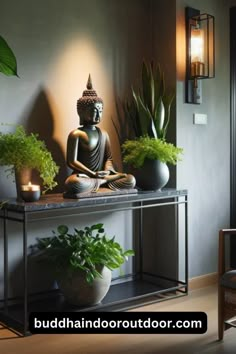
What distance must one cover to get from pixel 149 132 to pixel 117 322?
1321 millimetres

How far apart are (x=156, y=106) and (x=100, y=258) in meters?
1.15

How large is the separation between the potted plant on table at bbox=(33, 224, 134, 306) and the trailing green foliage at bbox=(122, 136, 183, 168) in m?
0.60

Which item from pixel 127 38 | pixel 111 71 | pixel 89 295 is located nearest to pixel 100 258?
pixel 89 295

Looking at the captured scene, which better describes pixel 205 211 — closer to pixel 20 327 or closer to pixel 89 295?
pixel 89 295

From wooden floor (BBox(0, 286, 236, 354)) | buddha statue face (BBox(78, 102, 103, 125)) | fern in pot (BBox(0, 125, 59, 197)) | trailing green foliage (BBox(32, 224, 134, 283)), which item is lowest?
wooden floor (BBox(0, 286, 236, 354))

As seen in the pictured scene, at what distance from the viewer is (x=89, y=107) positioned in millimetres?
3176

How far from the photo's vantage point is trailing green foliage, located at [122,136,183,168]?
3.33 meters

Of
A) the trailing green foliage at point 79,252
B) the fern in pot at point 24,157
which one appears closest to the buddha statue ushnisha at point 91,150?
the fern in pot at point 24,157

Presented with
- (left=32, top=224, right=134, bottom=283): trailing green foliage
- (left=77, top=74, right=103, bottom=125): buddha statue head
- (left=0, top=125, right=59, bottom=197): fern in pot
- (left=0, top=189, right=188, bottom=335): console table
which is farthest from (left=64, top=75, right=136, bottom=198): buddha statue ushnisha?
(left=32, top=224, right=134, bottom=283): trailing green foliage

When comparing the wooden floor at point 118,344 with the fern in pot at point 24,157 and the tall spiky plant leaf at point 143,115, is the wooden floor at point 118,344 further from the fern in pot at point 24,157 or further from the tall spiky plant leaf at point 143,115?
the tall spiky plant leaf at point 143,115

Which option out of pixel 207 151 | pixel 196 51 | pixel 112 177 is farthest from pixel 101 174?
pixel 196 51

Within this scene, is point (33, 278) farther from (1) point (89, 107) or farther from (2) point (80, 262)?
(1) point (89, 107)

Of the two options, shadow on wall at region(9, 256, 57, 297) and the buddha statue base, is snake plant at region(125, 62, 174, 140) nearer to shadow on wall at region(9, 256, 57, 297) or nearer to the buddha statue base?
the buddha statue base

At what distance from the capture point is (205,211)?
151 inches
